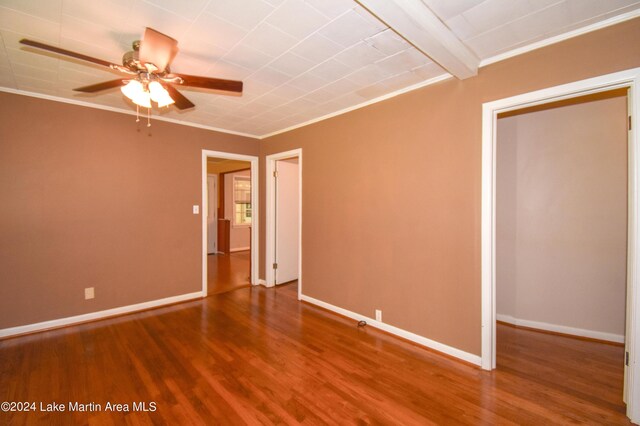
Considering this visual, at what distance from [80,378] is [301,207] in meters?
2.88

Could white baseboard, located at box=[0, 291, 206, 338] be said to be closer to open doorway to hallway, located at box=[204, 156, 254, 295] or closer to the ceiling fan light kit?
the ceiling fan light kit

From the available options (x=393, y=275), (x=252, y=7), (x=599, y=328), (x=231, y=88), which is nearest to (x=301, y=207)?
(x=393, y=275)

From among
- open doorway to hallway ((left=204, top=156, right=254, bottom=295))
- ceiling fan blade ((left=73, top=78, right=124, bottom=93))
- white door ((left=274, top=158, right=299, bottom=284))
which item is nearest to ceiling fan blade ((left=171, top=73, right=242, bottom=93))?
ceiling fan blade ((left=73, top=78, right=124, bottom=93))

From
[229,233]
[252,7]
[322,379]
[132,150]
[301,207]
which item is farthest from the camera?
[229,233]

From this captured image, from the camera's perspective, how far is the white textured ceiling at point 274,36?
170cm

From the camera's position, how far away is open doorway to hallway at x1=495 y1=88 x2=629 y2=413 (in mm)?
2793

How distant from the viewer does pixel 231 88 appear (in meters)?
2.06

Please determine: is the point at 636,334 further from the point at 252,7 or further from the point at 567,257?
the point at 252,7

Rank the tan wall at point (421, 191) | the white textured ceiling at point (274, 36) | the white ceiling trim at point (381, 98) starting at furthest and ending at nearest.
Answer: the white ceiling trim at point (381, 98) → the tan wall at point (421, 191) → the white textured ceiling at point (274, 36)

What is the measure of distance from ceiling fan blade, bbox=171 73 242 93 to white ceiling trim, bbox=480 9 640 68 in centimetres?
200

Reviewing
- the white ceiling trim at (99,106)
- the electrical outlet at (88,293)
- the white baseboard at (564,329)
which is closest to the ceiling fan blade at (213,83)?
the white ceiling trim at (99,106)

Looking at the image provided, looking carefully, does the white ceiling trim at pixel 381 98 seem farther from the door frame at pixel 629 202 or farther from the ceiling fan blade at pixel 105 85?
the ceiling fan blade at pixel 105 85

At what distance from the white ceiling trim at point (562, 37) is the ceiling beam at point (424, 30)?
15 cm

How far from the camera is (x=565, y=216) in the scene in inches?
122
